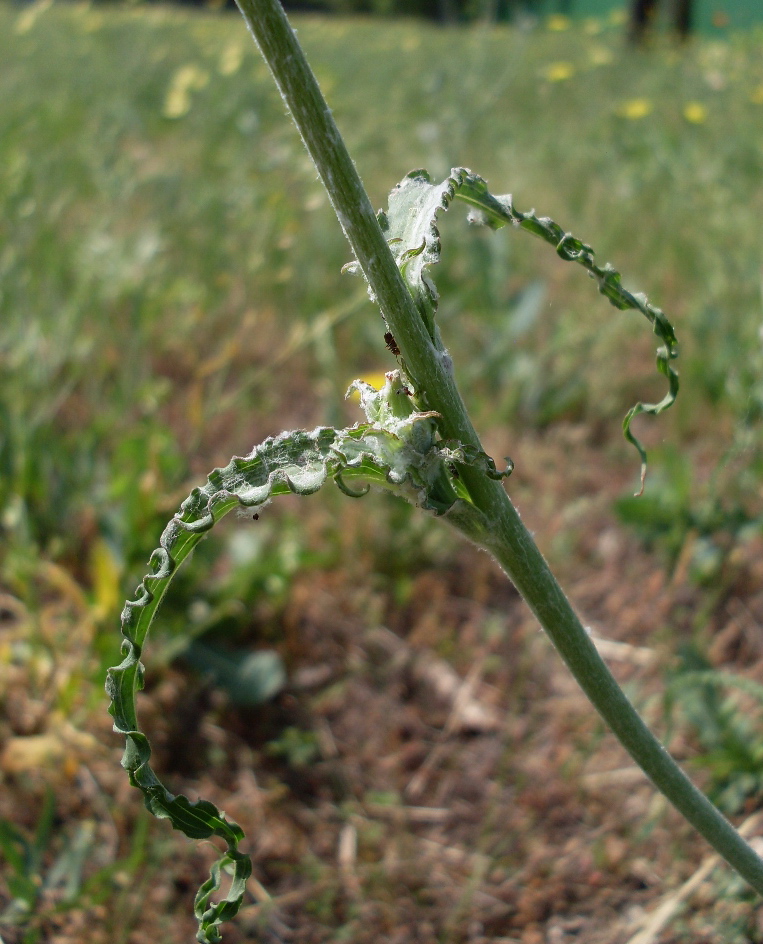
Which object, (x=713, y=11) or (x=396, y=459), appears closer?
(x=396, y=459)

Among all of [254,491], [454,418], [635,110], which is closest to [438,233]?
[454,418]

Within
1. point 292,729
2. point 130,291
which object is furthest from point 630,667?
point 130,291

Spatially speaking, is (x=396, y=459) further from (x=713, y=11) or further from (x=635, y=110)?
(x=713, y=11)

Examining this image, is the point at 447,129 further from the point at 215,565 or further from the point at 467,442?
the point at 467,442

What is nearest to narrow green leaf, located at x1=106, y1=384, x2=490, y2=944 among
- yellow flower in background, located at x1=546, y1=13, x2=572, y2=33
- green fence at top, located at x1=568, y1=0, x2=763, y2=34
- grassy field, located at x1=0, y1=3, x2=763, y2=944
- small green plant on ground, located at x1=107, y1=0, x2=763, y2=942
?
small green plant on ground, located at x1=107, y1=0, x2=763, y2=942

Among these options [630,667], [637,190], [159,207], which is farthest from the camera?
[637,190]

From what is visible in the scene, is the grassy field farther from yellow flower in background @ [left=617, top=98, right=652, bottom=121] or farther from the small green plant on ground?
yellow flower in background @ [left=617, top=98, right=652, bottom=121]
